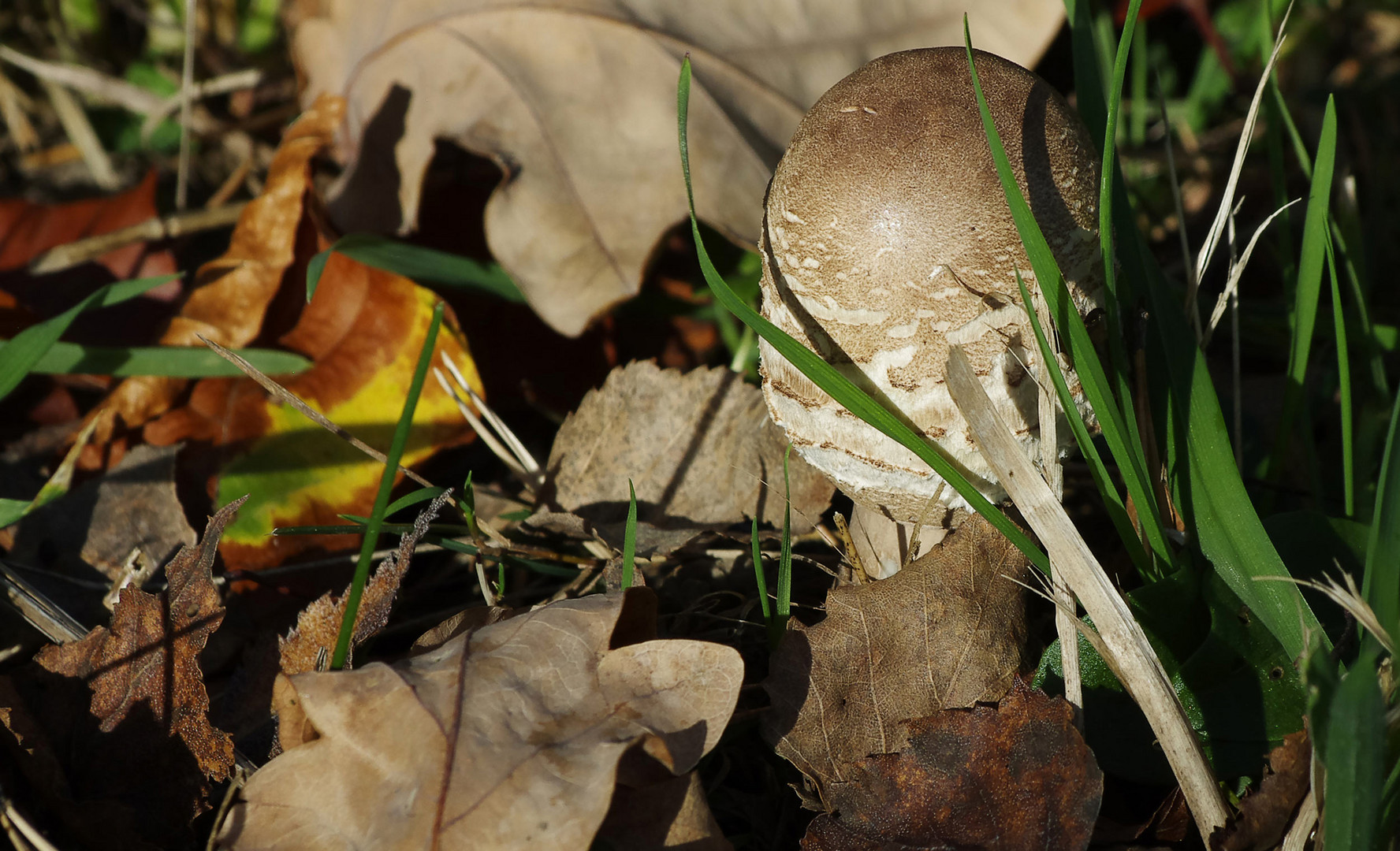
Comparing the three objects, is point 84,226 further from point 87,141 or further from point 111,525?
point 111,525

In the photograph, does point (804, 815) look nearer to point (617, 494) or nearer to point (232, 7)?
point (617, 494)

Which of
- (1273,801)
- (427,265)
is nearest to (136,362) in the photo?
(427,265)

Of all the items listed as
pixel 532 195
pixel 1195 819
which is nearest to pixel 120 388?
pixel 532 195

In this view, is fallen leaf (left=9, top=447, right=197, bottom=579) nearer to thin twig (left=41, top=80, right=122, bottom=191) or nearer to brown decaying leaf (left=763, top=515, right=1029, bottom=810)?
brown decaying leaf (left=763, top=515, right=1029, bottom=810)

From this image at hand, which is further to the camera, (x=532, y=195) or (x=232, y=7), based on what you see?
(x=232, y=7)

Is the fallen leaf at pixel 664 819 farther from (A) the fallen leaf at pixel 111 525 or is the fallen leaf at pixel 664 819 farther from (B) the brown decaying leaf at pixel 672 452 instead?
(A) the fallen leaf at pixel 111 525

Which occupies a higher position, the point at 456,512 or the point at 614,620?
the point at 614,620

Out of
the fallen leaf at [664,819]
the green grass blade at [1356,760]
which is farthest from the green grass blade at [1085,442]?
the fallen leaf at [664,819]
